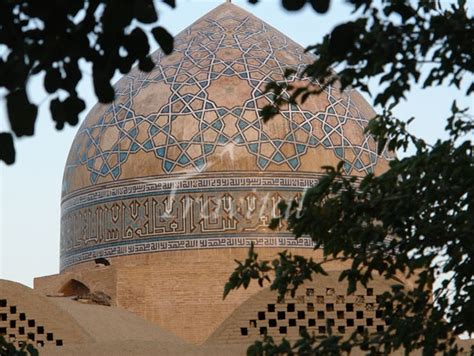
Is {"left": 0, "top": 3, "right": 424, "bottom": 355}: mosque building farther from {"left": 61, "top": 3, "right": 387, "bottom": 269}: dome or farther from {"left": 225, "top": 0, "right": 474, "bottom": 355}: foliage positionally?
{"left": 225, "top": 0, "right": 474, "bottom": 355}: foliage

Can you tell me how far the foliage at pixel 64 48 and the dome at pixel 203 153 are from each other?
12.7 m

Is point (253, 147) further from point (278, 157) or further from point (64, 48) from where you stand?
point (64, 48)

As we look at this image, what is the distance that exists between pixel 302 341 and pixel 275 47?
1182 cm

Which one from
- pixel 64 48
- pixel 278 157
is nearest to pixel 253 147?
pixel 278 157

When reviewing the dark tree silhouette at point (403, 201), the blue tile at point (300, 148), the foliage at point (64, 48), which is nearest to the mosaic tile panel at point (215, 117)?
the blue tile at point (300, 148)

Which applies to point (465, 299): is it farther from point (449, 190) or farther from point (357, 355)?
point (357, 355)

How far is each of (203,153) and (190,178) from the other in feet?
1.13

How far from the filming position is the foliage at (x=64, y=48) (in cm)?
268

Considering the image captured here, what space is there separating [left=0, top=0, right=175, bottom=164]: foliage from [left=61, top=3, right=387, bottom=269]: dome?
12655 mm

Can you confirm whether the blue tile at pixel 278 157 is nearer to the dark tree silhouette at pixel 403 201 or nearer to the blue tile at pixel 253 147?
the blue tile at pixel 253 147

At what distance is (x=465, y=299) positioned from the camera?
591 cm

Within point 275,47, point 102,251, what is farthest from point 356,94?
point 102,251

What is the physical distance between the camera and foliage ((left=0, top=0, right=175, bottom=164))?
2680 millimetres

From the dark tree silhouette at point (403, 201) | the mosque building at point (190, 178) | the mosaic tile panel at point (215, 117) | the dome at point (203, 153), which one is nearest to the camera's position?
the dark tree silhouette at point (403, 201)
